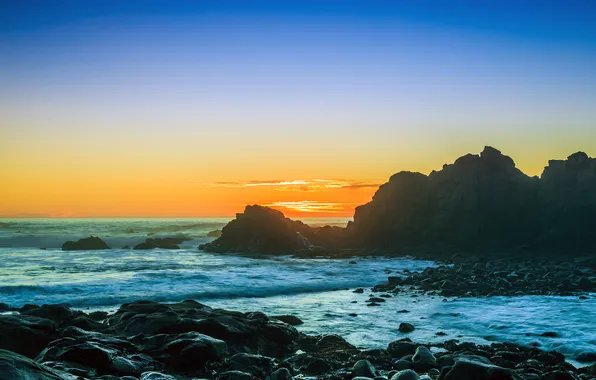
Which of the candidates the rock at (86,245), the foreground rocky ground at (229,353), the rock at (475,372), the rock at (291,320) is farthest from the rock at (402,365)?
the rock at (86,245)

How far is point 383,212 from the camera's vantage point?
55125mm

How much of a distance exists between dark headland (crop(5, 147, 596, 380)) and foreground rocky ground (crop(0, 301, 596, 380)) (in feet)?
0.12

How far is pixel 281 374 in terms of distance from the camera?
10.2 metres

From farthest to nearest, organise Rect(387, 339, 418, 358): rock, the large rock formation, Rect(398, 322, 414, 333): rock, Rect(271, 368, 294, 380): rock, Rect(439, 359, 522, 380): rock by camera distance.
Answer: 1. the large rock formation
2. Rect(398, 322, 414, 333): rock
3. Rect(387, 339, 418, 358): rock
4. Rect(271, 368, 294, 380): rock
5. Rect(439, 359, 522, 380): rock

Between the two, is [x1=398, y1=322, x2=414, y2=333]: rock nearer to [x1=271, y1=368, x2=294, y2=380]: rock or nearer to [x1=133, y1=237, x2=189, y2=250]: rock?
[x1=271, y1=368, x2=294, y2=380]: rock

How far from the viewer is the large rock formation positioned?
45188 millimetres

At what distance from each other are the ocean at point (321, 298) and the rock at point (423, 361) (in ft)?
7.10

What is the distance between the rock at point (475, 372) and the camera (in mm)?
8965

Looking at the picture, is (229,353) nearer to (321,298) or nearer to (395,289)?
(321,298)

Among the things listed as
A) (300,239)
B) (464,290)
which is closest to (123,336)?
(464,290)

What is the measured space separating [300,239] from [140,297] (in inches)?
1329

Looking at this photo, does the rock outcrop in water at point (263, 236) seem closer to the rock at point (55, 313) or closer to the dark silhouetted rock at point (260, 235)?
the dark silhouetted rock at point (260, 235)

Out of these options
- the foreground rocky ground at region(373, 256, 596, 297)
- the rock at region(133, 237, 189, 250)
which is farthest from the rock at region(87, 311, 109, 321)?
the rock at region(133, 237, 189, 250)

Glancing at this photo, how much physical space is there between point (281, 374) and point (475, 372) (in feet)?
13.7
